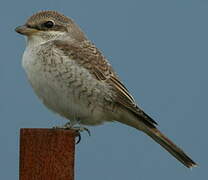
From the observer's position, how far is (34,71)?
5.12 meters

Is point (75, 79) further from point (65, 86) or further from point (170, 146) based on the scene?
point (170, 146)

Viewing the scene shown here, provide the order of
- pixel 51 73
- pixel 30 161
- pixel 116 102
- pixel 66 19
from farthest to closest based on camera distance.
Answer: pixel 66 19, pixel 116 102, pixel 51 73, pixel 30 161

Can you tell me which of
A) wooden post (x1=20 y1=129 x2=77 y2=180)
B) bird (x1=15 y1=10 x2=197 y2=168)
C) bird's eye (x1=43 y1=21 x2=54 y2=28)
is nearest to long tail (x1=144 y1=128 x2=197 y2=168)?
bird (x1=15 y1=10 x2=197 y2=168)

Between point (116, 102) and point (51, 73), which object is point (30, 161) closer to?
point (51, 73)

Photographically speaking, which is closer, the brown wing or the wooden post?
the wooden post

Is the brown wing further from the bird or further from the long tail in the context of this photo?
the long tail

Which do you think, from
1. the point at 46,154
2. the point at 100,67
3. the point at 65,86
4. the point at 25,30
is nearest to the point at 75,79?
the point at 65,86

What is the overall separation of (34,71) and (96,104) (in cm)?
60

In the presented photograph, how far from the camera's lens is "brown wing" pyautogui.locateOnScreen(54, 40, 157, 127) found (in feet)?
17.2

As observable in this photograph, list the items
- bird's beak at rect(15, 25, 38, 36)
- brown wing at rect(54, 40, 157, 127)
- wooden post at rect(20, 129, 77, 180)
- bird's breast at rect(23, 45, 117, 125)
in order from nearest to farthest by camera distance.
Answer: wooden post at rect(20, 129, 77, 180) < bird's breast at rect(23, 45, 117, 125) < brown wing at rect(54, 40, 157, 127) < bird's beak at rect(15, 25, 38, 36)

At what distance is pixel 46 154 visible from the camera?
3.71 m

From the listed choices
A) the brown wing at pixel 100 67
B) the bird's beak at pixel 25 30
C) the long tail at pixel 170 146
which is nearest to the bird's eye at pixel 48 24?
the bird's beak at pixel 25 30

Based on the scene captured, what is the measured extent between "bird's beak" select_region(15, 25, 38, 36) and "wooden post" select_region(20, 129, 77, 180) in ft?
5.90

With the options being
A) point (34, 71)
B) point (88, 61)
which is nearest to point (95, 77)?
point (88, 61)
